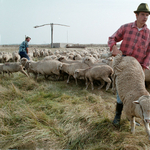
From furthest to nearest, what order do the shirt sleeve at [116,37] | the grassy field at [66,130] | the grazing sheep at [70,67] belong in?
the grazing sheep at [70,67] → the shirt sleeve at [116,37] → the grassy field at [66,130]

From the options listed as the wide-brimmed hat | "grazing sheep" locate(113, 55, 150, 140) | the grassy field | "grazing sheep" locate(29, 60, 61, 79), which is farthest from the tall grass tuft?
"grazing sheep" locate(29, 60, 61, 79)

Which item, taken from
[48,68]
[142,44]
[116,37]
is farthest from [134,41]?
[48,68]

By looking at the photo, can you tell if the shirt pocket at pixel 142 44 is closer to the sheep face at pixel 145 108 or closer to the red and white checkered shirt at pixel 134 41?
the red and white checkered shirt at pixel 134 41

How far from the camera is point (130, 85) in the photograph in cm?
260

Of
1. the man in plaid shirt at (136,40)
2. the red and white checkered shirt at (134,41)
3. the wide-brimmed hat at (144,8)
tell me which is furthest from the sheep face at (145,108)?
the wide-brimmed hat at (144,8)

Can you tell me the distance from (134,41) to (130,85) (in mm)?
1020

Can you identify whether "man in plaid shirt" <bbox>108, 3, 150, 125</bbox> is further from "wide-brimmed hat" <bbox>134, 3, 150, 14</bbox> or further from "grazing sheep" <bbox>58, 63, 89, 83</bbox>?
"grazing sheep" <bbox>58, 63, 89, 83</bbox>

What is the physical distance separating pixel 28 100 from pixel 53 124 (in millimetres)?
1906

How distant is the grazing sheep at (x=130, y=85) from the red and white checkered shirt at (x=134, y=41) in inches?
11.3

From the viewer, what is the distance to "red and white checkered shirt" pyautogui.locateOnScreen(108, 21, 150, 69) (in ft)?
9.74

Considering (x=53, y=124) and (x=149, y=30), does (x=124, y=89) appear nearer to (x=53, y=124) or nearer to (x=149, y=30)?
(x=149, y=30)

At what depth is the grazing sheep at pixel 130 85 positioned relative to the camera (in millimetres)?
2381

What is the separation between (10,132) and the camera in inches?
126

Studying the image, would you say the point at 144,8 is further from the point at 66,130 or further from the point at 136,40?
the point at 66,130
